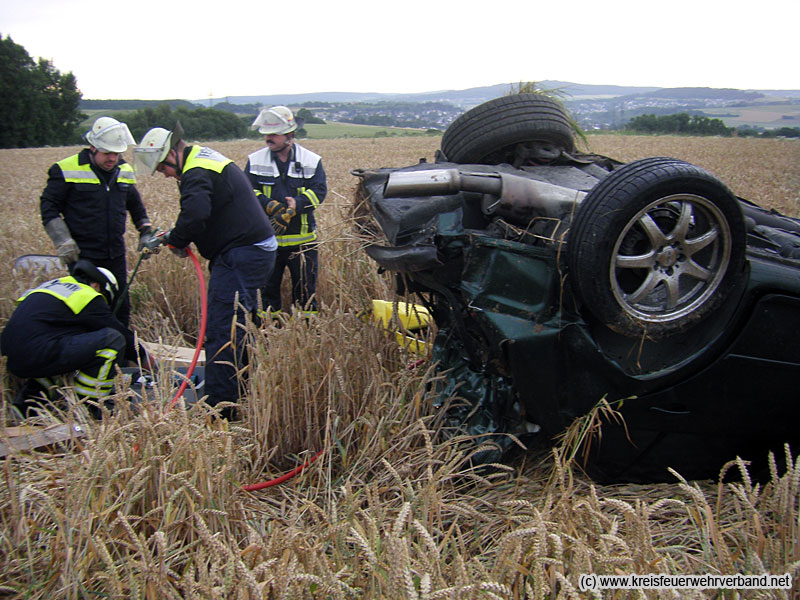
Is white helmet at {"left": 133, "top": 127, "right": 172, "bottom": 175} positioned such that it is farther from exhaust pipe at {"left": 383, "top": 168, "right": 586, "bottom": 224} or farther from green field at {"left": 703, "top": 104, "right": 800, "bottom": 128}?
green field at {"left": 703, "top": 104, "right": 800, "bottom": 128}

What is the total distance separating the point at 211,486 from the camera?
2.08 metres

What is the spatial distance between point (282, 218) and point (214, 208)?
113 cm

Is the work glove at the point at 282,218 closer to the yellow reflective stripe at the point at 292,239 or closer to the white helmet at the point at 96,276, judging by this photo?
the yellow reflective stripe at the point at 292,239

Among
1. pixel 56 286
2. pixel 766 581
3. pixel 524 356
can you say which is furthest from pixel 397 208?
pixel 56 286

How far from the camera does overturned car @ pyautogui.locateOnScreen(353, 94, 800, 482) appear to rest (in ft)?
7.03

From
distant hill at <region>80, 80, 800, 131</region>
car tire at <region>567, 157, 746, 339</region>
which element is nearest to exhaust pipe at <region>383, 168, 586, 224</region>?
car tire at <region>567, 157, 746, 339</region>

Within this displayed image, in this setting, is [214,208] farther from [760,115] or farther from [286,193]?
[760,115]

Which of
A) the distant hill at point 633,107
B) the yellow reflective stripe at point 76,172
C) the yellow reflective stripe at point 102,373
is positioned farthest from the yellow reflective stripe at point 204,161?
the distant hill at point 633,107

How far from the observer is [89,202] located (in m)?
4.93

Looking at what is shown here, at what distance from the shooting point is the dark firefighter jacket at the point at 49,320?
3.55m

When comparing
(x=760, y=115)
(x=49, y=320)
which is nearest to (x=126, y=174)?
(x=49, y=320)

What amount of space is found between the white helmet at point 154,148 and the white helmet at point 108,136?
1.06 m

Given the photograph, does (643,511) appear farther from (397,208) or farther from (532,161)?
(532,161)

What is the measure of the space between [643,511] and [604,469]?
867 millimetres
